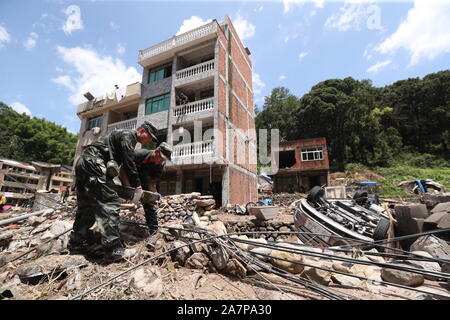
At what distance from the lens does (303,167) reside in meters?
19.9

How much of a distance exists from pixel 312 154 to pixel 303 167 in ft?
5.56

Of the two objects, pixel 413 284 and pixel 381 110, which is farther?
pixel 381 110

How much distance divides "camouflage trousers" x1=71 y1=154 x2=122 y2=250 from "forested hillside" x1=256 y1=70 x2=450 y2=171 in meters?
27.5

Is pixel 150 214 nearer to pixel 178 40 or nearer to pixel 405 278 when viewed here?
pixel 405 278

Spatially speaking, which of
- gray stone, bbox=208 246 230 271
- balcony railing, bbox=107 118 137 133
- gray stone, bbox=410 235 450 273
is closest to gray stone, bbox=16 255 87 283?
gray stone, bbox=208 246 230 271

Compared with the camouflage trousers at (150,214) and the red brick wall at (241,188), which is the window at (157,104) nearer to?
the red brick wall at (241,188)

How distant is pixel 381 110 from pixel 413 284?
3956 centimetres

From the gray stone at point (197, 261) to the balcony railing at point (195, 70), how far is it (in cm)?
1193

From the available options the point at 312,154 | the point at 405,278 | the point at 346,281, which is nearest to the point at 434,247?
the point at 405,278

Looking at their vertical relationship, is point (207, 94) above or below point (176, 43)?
below

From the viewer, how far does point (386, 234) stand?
3.59m
